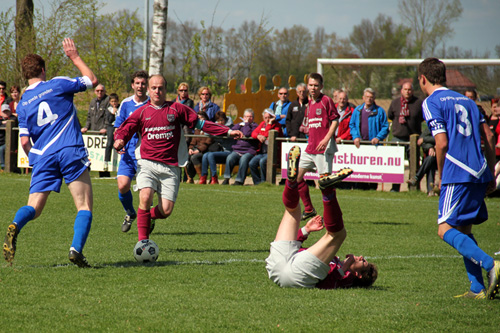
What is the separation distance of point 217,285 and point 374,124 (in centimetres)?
1045

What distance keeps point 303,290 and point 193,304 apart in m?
1.08

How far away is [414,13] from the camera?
55.1m

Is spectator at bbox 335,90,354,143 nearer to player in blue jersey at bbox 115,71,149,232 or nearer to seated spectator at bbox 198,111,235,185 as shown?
seated spectator at bbox 198,111,235,185

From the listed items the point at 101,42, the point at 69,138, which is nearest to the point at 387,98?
the point at 101,42

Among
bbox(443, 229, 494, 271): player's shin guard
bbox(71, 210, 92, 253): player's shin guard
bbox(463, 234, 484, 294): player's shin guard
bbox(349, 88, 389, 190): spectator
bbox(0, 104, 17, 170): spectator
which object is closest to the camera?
bbox(443, 229, 494, 271): player's shin guard

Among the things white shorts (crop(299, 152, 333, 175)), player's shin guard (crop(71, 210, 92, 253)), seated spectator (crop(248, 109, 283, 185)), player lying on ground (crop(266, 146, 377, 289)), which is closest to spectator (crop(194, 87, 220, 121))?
seated spectator (crop(248, 109, 283, 185))

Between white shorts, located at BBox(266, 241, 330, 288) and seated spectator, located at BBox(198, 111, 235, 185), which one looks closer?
white shorts, located at BBox(266, 241, 330, 288)

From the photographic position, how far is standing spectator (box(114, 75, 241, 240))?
7164 millimetres

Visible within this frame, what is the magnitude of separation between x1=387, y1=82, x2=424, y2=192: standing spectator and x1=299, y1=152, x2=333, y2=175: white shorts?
5520mm

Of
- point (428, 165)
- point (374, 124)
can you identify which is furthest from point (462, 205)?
point (374, 124)

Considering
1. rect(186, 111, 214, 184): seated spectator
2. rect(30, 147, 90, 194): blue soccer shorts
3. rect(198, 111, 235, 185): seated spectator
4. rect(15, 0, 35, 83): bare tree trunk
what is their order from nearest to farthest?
rect(30, 147, 90, 194): blue soccer shorts → rect(198, 111, 235, 185): seated spectator → rect(186, 111, 214, 184): seated spectator → rect(15, 0, 35, 83): bare tree trunk

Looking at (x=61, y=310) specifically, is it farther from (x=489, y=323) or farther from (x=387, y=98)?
(x=387, y=98)

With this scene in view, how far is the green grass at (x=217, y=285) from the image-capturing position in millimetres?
4402

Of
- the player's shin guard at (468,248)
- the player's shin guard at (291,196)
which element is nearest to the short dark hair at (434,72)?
the player's shin guard at (468,248)
